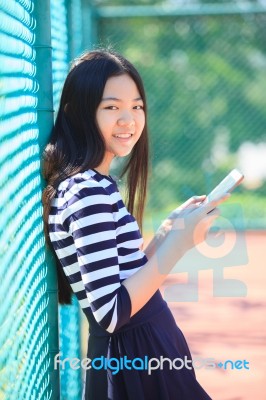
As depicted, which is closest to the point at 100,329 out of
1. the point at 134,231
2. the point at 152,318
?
the point at 152,318

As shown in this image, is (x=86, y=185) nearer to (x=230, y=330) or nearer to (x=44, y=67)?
(x=44, y=67)

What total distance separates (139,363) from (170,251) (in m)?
0.30

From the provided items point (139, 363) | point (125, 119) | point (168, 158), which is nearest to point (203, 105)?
point (168, 158)

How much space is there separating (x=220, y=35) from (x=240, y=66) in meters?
0.46

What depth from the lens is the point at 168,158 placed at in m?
7.36

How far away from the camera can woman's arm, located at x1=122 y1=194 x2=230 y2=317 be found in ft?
6.04

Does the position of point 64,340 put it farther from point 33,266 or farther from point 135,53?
point 135,53

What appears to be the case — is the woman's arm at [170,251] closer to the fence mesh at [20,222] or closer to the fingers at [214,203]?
the fingers at [214,203]

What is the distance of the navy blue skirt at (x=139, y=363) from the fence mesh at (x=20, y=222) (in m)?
0.17

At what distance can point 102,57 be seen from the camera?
210cm

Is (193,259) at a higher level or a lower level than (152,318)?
lower

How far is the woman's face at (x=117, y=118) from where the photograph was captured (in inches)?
80.3

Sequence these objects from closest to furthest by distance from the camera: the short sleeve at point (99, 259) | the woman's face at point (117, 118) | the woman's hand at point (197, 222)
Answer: the short sleeve at point (99, 259) < the woman's hand at point (197, 222) < the woman's face at point (117, 118)

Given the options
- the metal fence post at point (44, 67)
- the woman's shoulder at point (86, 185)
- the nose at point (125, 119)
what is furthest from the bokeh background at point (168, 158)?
the nose at point (125, 119)
